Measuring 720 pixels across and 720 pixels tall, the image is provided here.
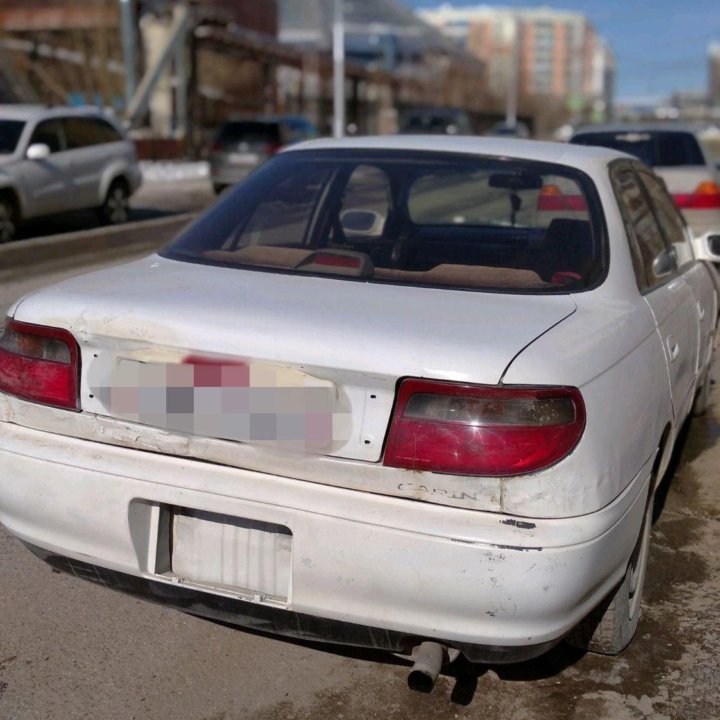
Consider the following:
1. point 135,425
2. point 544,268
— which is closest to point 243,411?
point 135,425

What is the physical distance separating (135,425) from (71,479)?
0.75 ft

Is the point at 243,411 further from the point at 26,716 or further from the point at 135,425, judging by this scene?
the point at 26,716

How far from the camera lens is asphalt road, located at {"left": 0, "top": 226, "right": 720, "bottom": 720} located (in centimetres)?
281

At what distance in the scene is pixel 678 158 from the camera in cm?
1111

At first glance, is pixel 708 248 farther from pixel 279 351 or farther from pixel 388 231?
pixel 279 351

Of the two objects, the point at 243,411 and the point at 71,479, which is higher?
the point at 243,411

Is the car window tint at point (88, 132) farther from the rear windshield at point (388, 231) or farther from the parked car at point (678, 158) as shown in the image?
the rear windshield at point (388, 231)

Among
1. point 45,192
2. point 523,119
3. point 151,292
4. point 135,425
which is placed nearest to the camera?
point 135,425

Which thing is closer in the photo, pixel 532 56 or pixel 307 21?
pixel 307 21

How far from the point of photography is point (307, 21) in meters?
97.6

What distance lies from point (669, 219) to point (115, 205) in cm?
1271

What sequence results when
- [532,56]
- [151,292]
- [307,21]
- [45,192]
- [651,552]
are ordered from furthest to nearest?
[532,56] → [307,21] → [45,192] → [651,552] → [151,292]

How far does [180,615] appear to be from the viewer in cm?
332

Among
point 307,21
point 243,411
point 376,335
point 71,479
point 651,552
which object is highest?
point 307,21
